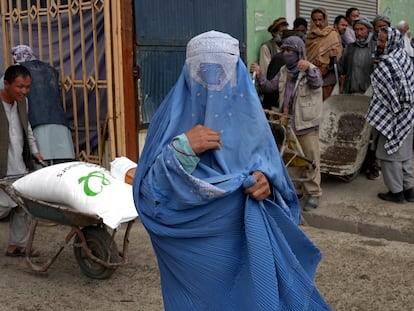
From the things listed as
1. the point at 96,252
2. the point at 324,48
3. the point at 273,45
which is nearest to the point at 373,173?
the point at 324,48

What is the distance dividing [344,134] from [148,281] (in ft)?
11.9

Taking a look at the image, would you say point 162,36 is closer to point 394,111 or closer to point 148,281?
point 394,111

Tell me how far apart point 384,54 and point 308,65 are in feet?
2.85

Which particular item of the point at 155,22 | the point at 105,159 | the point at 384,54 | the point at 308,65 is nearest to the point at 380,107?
the point at 384,54

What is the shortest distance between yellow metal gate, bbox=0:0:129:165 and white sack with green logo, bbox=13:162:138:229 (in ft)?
5.10

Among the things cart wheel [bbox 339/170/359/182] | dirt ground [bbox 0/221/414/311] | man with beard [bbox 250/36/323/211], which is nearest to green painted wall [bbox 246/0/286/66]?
man with beard [bbox 250/36/323/211]

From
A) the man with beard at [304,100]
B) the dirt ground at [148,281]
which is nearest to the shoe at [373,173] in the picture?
the man with beard at [304,100]

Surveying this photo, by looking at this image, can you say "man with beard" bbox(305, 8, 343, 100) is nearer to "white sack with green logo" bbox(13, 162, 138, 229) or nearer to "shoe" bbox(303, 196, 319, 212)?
"shoe" bbox(303, 196, 319, 212)

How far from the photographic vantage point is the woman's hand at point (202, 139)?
7.34ft

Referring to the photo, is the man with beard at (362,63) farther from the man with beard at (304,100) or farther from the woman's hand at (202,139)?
the woman's hand at (202,139)

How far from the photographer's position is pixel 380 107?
6.23 meters

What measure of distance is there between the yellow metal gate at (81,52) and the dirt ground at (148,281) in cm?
127

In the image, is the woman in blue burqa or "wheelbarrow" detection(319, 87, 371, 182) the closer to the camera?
the woman in blue burqa

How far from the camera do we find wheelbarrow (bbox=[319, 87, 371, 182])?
6.87 meters
